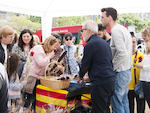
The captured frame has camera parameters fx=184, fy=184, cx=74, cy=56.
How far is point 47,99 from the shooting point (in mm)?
2709

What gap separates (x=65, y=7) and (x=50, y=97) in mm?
3589

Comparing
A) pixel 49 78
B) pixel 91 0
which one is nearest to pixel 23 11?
pixel 91 0

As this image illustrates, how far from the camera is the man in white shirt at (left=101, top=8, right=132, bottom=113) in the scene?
2447mm

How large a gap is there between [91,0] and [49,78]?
3.42 metres

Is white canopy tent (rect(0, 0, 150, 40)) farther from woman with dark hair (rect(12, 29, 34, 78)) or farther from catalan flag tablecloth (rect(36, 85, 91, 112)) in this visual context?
catalan flag tablecloth (rect(36, 85, 91, 112))

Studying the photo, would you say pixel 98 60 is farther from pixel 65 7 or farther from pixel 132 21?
pixel 132 21

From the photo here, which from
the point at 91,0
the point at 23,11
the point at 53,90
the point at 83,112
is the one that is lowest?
the point at 83,112

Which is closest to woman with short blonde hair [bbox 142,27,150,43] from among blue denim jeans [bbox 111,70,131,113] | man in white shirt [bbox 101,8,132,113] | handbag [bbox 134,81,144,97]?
man in white shirt [bbox 101,8,132,113]

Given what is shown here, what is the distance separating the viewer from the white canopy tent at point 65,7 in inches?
194

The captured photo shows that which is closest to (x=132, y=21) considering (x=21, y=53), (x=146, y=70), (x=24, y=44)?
(x=24, y=44)

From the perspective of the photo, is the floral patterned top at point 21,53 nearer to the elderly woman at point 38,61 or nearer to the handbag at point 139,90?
the elderly woman at point 38,61

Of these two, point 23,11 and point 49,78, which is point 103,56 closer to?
point 49,78

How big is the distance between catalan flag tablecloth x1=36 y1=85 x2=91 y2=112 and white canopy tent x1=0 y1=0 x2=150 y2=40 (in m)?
2.73

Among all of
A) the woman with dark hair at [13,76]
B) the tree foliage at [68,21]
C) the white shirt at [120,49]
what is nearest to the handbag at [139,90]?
the white shirt at [120,49]
